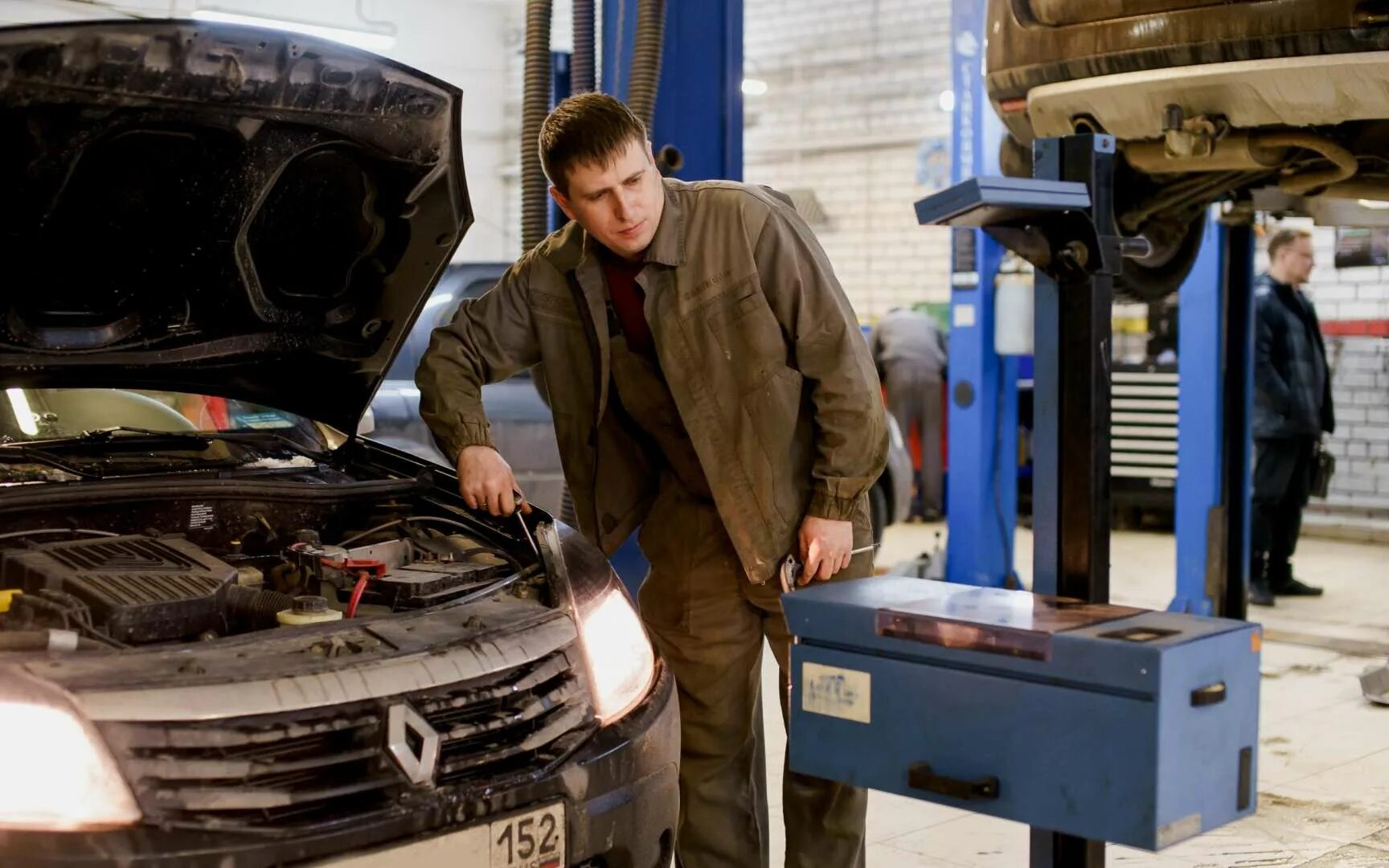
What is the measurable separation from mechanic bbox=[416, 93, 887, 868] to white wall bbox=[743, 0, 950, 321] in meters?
9.30

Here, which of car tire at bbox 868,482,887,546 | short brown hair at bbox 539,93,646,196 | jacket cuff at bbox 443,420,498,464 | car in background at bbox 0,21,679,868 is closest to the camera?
car in background at bbox 0,21,679,868

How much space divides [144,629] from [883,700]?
1.07 metres

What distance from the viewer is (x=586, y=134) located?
241 centimetres

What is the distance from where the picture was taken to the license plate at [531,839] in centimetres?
190

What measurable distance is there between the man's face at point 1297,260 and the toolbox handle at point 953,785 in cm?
496

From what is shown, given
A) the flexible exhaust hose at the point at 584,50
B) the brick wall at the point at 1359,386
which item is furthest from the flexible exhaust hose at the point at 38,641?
the brick wall at the point at 1359,386

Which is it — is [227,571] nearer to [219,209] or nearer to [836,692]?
[219,209]

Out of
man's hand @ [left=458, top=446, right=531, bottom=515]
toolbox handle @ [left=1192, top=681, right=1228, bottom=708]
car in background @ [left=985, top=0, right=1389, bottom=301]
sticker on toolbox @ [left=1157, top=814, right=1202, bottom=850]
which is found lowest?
sticker on toolbox @ [left=1157, top=814, right=1202, bottom=850]

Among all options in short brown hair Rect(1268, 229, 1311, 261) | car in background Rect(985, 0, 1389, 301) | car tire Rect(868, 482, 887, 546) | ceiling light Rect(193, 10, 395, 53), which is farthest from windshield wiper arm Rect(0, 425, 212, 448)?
ceiling light Rect(193, 10, 395, 53)

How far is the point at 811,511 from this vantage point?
260 cm

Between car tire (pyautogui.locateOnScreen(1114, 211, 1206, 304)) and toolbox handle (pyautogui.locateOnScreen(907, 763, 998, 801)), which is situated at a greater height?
car tire (pyautogui.locateOnScreen(1114, 211, 1206, 304))

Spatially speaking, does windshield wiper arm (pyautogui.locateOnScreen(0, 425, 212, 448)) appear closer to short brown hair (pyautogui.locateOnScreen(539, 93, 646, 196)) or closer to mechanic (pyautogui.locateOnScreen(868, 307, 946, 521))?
short brown hair (pyautogui.locateOnScreen(539, 93, 646, 196))

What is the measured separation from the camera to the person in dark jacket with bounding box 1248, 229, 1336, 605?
651 cm

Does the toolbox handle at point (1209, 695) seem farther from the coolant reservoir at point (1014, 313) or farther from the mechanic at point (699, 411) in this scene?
the coolant reservoir at point (1014, 313)
